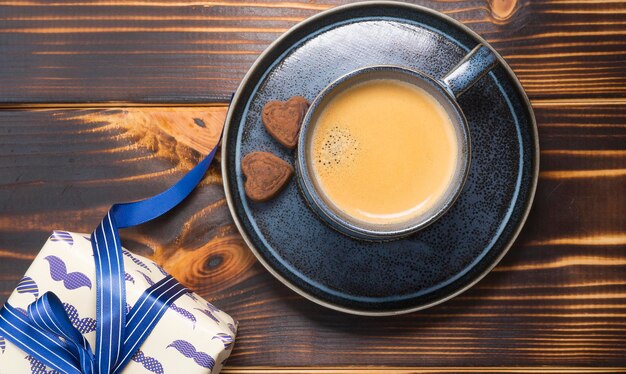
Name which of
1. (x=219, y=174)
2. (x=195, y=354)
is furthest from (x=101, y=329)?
(x=219, y=174)

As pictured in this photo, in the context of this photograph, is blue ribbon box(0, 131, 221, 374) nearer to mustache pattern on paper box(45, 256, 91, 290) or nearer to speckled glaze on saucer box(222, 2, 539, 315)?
mustache pattern on paper box(45, 256, 91, 290)

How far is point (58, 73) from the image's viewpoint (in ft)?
2.97

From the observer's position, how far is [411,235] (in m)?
0.81

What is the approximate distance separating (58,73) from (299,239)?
0.44 meters

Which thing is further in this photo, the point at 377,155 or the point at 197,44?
the point at 197,44

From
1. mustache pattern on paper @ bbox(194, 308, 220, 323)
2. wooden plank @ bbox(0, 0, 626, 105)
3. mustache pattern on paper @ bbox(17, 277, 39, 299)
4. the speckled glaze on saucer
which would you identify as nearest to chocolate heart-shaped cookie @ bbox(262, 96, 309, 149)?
the speckled glaze on saucer

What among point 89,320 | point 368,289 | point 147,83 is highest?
point 147,83

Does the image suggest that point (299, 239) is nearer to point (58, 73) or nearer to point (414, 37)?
point (414, 37)

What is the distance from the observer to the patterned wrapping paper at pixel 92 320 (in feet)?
2.57

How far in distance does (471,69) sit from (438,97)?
2.1 inches

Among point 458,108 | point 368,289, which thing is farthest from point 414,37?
point 368,289

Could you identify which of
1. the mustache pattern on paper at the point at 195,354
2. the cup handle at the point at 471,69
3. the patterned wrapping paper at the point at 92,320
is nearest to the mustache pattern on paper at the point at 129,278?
the patterned wrapping paper at the point at 92,320

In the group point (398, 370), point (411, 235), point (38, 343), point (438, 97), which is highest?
point (438, 97)

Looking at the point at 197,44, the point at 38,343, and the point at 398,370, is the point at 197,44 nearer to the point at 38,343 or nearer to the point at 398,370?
the point at 38,343
